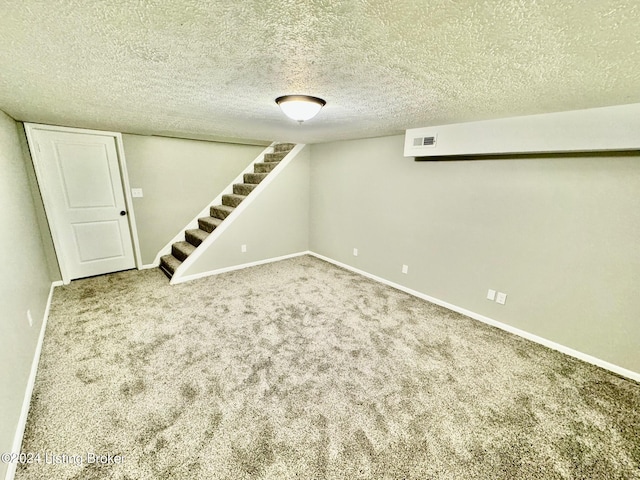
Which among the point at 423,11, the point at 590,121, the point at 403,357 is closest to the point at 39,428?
the point at 403,357

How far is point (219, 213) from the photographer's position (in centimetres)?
415

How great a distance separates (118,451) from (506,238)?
10.6ft

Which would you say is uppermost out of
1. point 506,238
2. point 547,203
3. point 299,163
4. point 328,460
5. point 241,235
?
Result: point 299,163

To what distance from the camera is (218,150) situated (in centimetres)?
421

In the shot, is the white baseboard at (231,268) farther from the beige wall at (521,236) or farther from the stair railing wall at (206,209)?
the beige wall at (521,236)

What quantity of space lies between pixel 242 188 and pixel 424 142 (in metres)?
2.84

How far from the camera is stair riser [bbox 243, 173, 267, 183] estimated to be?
13.9ft

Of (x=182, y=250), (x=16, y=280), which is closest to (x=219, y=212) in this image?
(x=182, y=250)

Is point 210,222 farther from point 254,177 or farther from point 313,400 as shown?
point 313,400

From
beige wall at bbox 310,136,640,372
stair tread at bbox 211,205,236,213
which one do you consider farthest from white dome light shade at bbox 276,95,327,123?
stair tread at bbox 211,205,236,213

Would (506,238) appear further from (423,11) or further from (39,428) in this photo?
(39,428)

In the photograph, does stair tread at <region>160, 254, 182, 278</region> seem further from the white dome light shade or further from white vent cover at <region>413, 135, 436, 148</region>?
white vent cover at <region>413, 135, 436, 148</region>

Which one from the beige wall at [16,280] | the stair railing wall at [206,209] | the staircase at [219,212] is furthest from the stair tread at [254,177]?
the beige wall at [16,280]

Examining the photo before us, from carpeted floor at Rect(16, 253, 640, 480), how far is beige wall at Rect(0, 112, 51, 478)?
0.65 ft
